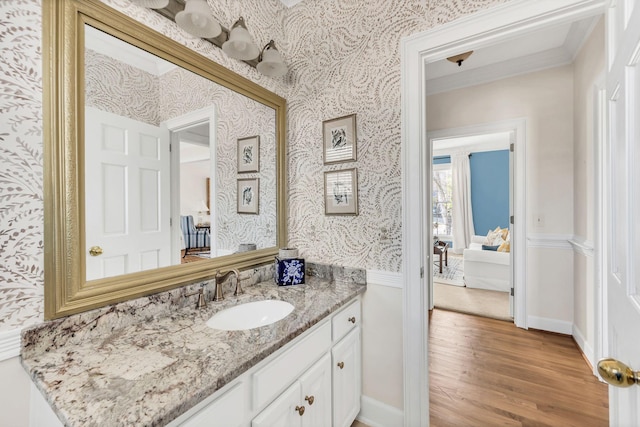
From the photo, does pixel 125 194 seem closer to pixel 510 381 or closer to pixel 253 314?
pixel 253 314

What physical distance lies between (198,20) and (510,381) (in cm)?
290

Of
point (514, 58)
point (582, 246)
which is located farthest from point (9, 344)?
point (514, 58)

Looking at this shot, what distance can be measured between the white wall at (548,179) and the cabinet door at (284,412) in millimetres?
2787

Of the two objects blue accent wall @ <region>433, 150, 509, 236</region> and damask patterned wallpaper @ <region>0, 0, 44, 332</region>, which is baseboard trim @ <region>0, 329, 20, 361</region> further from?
blue accent wall @ <region>433, 150, 509, 236</region>

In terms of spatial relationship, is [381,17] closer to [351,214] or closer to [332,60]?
[332,60]

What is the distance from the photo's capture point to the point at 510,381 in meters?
1.94

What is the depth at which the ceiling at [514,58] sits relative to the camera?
2.34 meters

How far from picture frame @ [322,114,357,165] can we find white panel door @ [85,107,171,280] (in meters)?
0.89

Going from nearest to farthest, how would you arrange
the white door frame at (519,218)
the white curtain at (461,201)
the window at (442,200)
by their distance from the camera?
the white door frame at (519,218)
the white curtain at (461,201)
the window at (442,200)

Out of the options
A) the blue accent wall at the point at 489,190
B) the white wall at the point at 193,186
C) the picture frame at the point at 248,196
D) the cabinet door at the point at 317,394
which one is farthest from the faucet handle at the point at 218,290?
the blue accent wall at the point at 489,190

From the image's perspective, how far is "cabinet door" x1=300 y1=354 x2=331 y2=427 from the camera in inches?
43.9

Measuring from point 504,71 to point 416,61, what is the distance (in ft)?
6.86

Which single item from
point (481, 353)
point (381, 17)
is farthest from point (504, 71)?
point (481, 353)

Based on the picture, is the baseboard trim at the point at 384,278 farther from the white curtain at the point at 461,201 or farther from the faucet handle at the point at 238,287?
the white curtain at the point at 461,201
